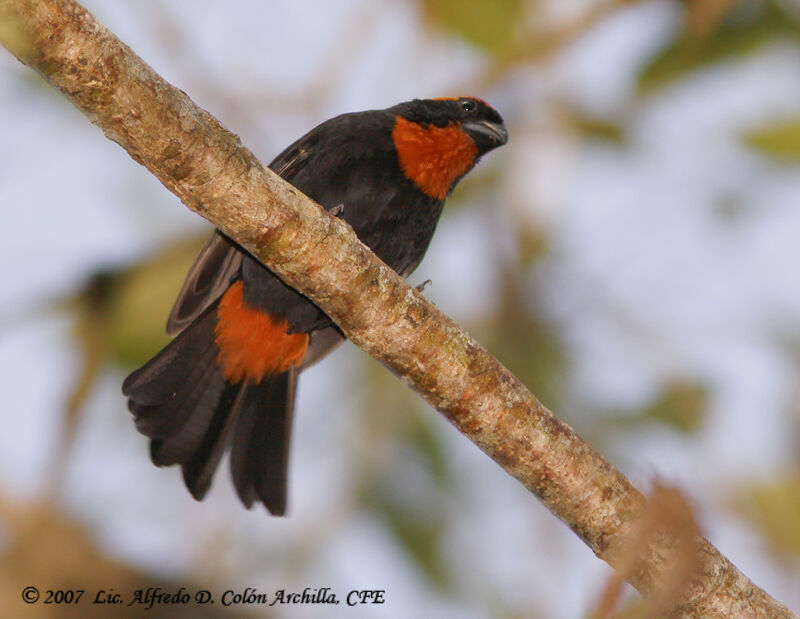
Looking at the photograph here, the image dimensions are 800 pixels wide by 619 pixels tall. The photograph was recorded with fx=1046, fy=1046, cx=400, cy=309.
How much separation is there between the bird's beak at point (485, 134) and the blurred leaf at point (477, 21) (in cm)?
84

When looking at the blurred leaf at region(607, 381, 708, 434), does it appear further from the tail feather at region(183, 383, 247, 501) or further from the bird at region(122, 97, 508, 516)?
the tail feather at region(183, 383, 247, 501)

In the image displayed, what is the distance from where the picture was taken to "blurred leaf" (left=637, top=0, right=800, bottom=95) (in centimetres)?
521

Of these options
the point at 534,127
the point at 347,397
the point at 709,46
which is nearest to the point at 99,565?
the point at 347,397

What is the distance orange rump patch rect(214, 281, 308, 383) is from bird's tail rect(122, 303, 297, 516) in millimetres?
34

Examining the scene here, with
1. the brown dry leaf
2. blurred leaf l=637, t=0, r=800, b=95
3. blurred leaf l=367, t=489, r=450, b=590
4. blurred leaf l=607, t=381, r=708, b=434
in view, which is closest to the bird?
blurred leaf l=367, t=489, r=450, b=590

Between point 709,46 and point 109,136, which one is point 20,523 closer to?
point 109,136

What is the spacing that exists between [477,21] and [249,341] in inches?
84.0

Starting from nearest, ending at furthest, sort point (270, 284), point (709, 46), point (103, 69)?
point (103, 69) < point (270, 284) < point (709, 46)

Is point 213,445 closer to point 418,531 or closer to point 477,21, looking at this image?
point 418,531

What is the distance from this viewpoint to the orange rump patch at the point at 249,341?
3939mm

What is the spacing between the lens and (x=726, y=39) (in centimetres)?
537

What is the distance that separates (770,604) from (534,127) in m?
3.58

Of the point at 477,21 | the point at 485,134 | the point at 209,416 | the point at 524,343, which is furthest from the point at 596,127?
the point at 209,416

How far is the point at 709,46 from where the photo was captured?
5328 millimetres
